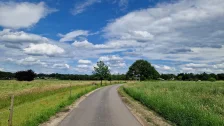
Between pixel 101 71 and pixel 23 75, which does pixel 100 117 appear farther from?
pixel 23 75

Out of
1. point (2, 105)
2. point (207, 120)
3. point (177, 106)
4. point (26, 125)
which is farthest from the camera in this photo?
point (2, 105)

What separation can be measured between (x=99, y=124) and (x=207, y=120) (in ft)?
15.2

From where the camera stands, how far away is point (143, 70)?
140250 millimetres

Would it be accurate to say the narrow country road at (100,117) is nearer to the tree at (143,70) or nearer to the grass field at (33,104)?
the grass field at (33,104)

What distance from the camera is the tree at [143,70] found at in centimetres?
13988

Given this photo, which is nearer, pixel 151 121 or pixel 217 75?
pixel 151 121

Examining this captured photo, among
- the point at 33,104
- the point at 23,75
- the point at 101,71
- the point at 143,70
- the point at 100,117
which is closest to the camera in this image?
the point at 100,117

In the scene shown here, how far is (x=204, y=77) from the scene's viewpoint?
140875 millimetres

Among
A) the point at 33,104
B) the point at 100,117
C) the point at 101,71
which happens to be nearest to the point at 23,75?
the point at 101,71

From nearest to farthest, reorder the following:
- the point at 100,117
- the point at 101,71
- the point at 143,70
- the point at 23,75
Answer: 1. the point at 100,117
2. the point at 101,71
3. the point at 23,75
4. the point at 143,70

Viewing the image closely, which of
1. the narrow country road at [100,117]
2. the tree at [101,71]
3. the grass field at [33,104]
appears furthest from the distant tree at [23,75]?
the narrow country road at [100,117]

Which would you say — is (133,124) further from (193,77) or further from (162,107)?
(193,77)

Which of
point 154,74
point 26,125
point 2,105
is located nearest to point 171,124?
point 26,125

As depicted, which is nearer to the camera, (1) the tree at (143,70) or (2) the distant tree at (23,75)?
(2) the distant tree at (23,75)
